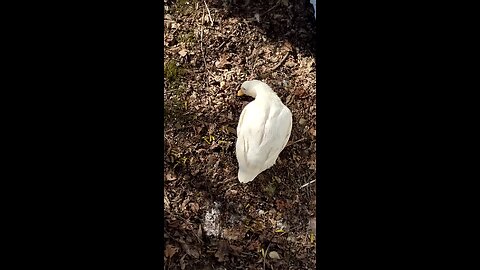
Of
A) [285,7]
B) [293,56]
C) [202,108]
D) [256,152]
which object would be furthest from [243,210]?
[285,7]

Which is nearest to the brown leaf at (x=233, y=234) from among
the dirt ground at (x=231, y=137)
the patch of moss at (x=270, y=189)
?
the dirt ground at (x=231, y=137)

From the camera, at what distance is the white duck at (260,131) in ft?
4.89

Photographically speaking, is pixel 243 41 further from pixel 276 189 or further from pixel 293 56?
pixel 276 189

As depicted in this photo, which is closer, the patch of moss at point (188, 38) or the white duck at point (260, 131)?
the white duck at point (260, 131)

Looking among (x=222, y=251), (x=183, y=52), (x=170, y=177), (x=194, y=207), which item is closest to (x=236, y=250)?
(x=222, y=251)

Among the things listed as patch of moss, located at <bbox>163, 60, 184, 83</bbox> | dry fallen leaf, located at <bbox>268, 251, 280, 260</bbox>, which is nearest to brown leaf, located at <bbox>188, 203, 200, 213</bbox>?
dry fallen leaf, located at <bbox>268, 251, 280, 260</bbox>

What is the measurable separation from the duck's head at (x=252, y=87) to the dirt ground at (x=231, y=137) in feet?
0.07

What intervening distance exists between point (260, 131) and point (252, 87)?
0.15 m

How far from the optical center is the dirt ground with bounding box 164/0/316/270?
1.55m

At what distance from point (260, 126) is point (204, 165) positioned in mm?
204

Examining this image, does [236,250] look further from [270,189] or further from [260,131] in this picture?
[260,131]

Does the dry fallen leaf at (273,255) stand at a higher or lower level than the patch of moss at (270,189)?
lower

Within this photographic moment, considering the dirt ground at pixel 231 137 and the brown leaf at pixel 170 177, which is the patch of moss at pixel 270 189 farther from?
the brown leaf at pixel 170 177

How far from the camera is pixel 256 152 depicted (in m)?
1.50
